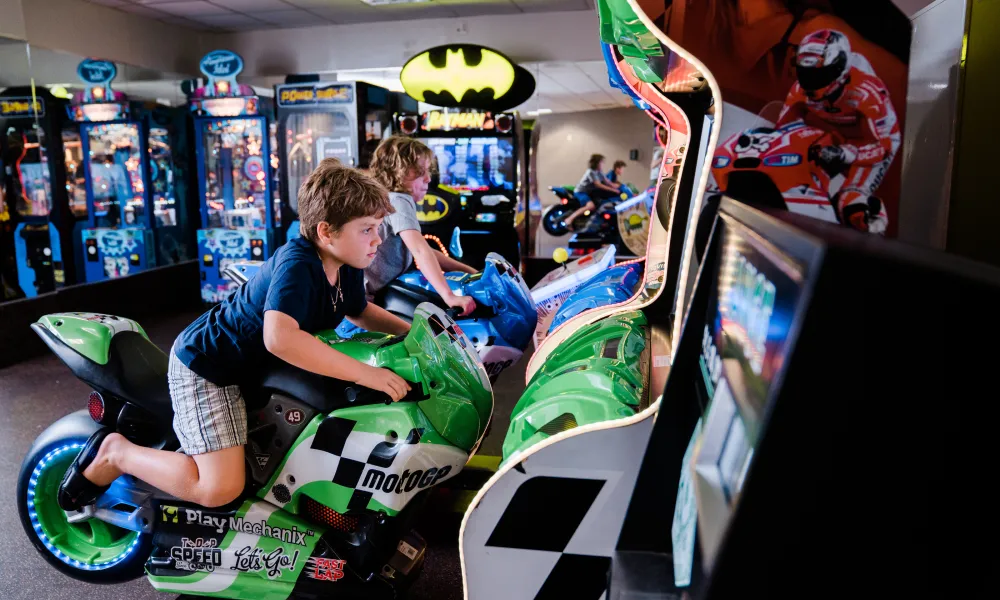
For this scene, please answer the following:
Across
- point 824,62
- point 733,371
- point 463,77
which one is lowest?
point 733,371

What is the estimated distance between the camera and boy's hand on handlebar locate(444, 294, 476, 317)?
263cm

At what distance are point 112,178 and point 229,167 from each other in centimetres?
114

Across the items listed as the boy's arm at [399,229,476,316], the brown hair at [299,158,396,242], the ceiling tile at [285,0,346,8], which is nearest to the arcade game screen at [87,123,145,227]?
the ceiling tile at [285,0,346,8]

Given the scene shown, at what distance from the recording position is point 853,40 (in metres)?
0.97

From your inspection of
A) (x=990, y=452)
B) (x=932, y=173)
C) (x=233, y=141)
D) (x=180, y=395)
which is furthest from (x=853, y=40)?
(x=233, y=141)

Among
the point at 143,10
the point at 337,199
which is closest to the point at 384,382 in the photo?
the point at 337,199

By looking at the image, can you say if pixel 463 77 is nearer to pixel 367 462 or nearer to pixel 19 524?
pixel 19 524

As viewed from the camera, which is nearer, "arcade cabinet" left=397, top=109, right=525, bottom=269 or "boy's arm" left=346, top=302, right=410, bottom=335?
"boy's arm" left=346, top=302, right=410, bottom=335

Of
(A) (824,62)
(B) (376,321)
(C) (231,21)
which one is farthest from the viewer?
(C) (231,21)

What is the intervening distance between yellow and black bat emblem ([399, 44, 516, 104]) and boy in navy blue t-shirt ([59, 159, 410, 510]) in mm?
4014

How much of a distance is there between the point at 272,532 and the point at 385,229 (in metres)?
1.44

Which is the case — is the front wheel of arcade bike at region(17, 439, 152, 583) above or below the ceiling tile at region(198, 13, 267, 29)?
below

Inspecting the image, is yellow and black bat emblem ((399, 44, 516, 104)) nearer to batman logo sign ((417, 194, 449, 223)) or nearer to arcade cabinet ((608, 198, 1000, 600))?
batman logo sign ((417, 194, 449, 223))

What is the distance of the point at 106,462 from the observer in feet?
6.32
